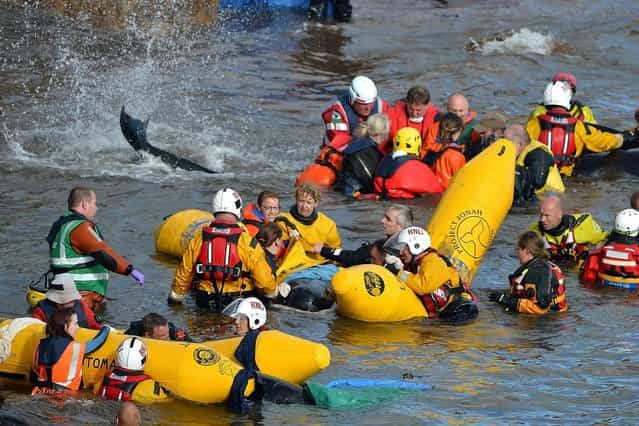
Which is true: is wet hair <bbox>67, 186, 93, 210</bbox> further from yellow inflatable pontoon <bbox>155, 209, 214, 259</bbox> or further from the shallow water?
yellow inflatable pontoon <bbox>155, 209, 214, 259</bbox>

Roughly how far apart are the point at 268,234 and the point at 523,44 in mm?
14252

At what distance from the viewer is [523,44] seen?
22.7m

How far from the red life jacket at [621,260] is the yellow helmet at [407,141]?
3.03 metres

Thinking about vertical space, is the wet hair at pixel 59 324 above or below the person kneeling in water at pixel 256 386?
above

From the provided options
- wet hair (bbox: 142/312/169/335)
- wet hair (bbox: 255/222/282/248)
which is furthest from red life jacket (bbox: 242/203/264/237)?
wet hair (bbox: 142/312/169/335)

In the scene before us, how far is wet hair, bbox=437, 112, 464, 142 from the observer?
12.7m

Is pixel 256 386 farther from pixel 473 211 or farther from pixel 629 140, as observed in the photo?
pixel 629 140

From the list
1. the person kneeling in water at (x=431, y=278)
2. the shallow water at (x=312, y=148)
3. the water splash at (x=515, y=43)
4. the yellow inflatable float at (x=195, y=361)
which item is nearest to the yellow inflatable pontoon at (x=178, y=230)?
the shallow water at (x=312, y=148)

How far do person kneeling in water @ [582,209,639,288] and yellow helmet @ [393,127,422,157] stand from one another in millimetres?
2964

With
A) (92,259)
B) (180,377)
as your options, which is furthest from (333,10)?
(180,377)

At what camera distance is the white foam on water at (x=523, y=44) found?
22312 millimetres

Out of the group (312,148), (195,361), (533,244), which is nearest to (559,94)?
(312,148)

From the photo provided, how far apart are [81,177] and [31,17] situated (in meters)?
9.15

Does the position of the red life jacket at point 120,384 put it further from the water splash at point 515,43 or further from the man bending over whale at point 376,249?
the water splash at point 515,43
